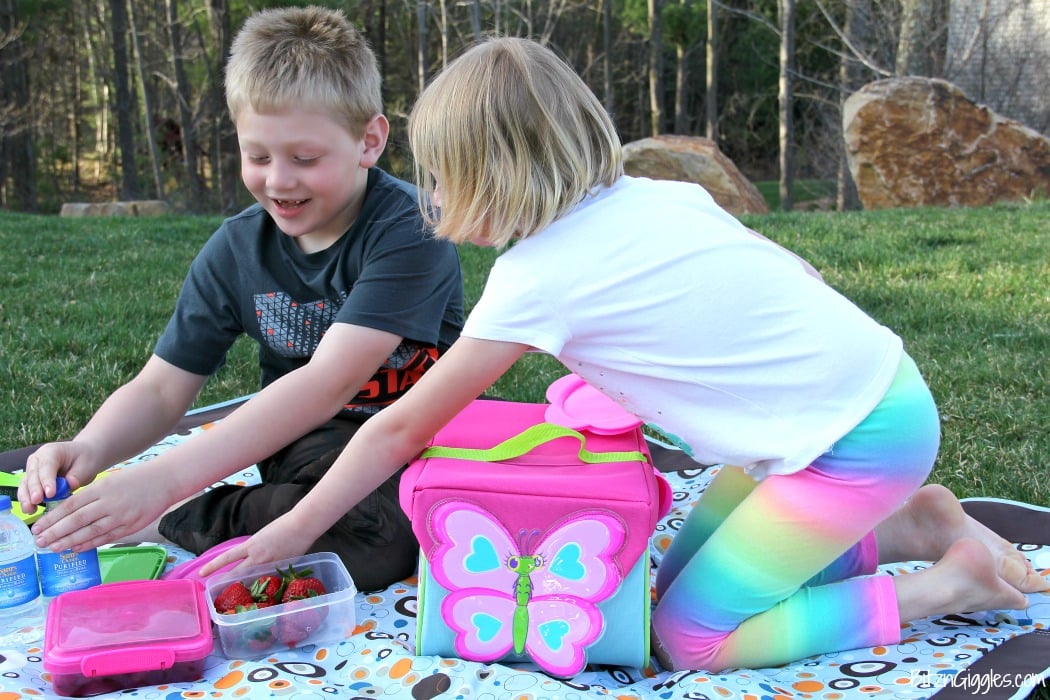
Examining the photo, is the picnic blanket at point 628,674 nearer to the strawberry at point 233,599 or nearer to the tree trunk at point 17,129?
the strawberry at point 233,599

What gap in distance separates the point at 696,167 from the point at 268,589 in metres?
9.27

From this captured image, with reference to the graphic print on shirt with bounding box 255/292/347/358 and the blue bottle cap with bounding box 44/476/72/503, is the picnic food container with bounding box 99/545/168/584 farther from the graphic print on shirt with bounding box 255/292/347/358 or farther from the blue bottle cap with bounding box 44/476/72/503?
the graphic print on shirt with bounding box 255/292/347/358

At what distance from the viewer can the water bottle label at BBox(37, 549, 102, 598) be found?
6.46ft

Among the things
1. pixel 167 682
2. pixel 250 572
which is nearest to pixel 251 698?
pixel 167 682

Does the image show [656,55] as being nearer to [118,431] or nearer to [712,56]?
[712,56]

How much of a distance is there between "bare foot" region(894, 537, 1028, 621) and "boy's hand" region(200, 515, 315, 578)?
3.70 feet

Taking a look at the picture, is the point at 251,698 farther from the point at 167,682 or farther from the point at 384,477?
the point at 384,477

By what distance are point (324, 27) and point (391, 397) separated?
88 centimetres

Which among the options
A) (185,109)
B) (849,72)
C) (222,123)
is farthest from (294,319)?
(222,123)

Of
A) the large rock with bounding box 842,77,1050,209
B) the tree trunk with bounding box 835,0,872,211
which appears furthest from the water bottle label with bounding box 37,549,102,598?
the tree trunk with bounding box 835,0,872,211

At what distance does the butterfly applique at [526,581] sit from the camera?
1768 mm

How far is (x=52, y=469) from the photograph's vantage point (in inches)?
76.0

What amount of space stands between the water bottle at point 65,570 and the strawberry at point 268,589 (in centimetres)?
38

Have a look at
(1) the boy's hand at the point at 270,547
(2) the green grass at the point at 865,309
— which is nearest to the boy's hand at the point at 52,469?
(1) the boy's hand at the point at 270,547
